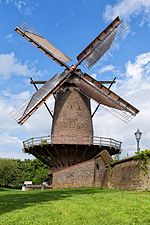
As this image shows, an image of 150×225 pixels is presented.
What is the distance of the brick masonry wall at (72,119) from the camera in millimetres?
30672

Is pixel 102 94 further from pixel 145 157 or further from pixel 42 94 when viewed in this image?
pixel 145 157

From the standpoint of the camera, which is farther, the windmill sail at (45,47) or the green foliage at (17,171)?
the green foliage at (17,171)

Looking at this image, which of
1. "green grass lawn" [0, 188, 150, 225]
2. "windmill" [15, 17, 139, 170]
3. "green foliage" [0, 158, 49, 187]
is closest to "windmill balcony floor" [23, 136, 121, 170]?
"windmill" [15, 17, 139, 170]

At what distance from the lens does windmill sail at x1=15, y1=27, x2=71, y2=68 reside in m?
33.2

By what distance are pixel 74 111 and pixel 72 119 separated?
2.43ft

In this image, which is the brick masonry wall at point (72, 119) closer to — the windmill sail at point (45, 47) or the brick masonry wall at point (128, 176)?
the windmill sail at point (45, 47)

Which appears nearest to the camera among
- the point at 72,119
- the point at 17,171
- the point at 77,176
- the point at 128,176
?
the point at 128,176

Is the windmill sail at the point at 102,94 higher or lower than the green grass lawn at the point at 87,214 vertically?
higher

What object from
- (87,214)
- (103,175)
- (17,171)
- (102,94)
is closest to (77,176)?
(103,175)

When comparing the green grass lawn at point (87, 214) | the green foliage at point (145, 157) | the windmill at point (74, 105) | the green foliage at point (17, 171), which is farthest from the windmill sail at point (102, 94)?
the green foliage at point (17, 171)

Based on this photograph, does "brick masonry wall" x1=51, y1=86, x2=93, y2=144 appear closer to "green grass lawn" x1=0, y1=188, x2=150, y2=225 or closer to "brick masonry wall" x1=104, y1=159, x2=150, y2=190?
"brick masonry wall" x1=104, y1=159, x2=150, y2=190

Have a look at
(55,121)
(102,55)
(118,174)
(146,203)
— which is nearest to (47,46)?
(102,55)

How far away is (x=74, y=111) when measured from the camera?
103 ft

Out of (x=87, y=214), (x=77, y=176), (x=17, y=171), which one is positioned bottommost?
(x=87, y=214)
